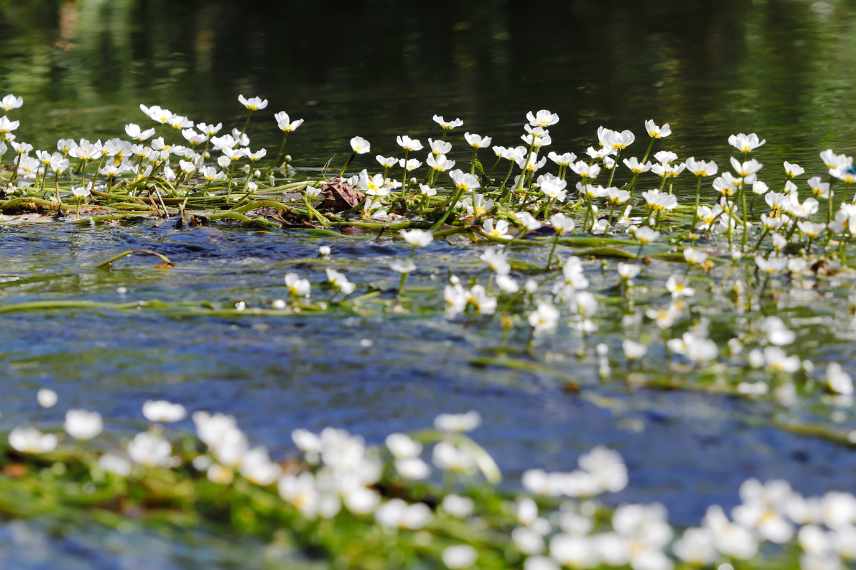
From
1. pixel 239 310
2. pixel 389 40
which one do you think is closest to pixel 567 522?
pixel 239 310

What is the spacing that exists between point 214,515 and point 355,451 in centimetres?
37

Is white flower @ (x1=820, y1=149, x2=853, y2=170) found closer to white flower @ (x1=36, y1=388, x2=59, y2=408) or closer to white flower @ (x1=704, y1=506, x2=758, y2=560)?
white flower @ (x1=704, y1=506, x2=758, y2=560)

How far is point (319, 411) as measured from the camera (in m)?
3.50

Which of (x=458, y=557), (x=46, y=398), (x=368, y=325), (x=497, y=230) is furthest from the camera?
(x=497, y=230)

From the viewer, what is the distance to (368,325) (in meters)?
4.24

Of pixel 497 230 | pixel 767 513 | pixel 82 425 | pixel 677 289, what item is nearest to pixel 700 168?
pixel 497 230

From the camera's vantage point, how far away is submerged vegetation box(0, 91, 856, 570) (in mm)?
2646

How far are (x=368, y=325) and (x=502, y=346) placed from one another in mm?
540

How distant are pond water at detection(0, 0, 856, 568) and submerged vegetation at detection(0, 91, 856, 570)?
90 millimetres

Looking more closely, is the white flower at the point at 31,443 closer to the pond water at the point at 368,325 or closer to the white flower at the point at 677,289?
the pond water at the point at 368,325

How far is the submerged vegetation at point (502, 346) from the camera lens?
2646 millimetres

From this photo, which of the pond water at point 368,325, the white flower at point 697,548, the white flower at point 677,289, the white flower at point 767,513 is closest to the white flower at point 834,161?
the white flower at point 677,289

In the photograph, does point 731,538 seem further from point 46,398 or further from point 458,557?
point 46,398

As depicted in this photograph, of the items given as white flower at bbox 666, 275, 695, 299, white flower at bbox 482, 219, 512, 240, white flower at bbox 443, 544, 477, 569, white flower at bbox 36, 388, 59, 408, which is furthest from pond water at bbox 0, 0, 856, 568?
white flower at bbox 666, 275, 695, 299
